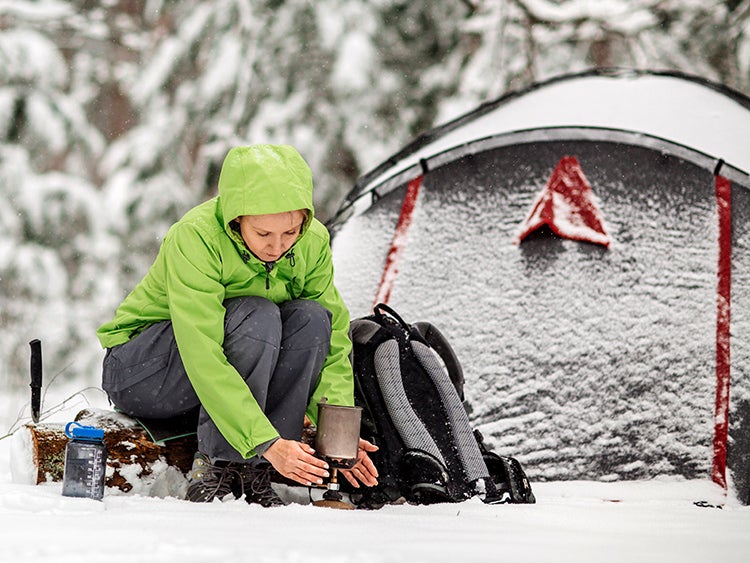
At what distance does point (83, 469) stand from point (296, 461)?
549 millimetres

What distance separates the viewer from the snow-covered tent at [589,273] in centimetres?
332

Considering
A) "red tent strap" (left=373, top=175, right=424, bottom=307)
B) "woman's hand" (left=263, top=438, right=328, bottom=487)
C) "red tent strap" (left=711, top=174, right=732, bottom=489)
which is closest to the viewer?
"woman's hand" (left=263, top=438, right=328, bottom=487)

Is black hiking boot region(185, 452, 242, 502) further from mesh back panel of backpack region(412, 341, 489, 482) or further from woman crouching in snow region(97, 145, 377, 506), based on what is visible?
mesh back panel of backpack region(412, 341, 489, 482)

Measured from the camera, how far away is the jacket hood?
241cm

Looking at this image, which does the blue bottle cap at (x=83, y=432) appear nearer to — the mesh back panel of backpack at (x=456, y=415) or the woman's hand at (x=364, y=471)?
the woman's hand at (x=364, y=471)

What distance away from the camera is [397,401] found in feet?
9.05

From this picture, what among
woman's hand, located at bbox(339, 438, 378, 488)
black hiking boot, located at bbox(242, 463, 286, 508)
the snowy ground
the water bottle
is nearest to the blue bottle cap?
the water bottle

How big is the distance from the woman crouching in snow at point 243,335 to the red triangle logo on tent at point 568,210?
119 cm

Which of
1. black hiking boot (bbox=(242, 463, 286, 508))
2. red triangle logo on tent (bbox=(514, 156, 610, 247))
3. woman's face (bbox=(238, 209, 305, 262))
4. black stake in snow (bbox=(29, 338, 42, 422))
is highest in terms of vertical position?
red triangle logo on tent (bbox=(514, 156, 610, 247))

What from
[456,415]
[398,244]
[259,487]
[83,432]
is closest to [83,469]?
[83,432]

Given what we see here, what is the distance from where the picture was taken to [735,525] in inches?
96.9

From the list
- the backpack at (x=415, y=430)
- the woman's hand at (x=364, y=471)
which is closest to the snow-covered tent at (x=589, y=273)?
the backpack at (x=415, y=430)

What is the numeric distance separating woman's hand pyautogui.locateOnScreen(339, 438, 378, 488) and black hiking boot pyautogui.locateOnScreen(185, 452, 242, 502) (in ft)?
1.00

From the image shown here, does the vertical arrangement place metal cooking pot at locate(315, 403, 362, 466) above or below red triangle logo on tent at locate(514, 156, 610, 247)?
below
